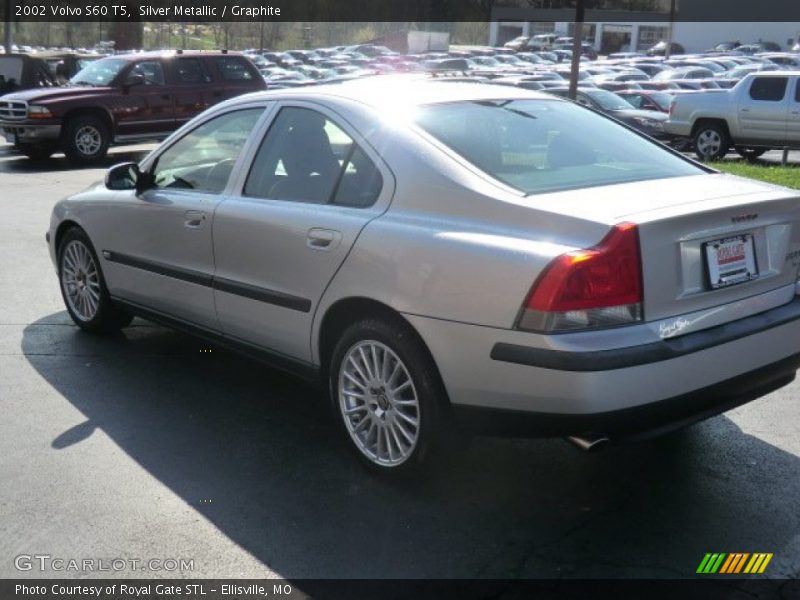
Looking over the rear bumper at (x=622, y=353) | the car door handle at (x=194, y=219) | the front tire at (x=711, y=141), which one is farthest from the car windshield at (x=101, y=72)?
the rear bumper at (x=622, y=353)

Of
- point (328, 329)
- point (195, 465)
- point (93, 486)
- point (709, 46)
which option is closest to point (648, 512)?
point (328, 329)

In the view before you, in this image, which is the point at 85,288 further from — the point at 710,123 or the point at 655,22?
the point at 655,22

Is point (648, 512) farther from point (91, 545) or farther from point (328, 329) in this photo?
point (91, 545)

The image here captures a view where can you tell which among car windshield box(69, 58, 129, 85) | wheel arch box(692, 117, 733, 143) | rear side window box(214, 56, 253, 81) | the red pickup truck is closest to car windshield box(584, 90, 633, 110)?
wheel arch box(692, 117, 733, 143)

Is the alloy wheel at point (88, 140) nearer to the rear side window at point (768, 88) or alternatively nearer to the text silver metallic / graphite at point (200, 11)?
the rear side window at point (768, 88)

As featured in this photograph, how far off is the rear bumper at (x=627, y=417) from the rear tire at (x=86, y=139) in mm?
14418

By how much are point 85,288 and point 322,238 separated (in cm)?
263

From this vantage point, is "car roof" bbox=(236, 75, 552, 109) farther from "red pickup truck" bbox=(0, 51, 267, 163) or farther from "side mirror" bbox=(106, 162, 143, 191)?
"red pickup truck" bbox=(0, 51, 267, 163)

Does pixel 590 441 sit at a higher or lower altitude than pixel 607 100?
lower

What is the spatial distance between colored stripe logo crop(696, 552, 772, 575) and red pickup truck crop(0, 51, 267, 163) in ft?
49.4

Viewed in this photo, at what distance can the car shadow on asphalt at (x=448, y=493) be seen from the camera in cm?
347

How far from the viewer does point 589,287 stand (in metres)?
3.34

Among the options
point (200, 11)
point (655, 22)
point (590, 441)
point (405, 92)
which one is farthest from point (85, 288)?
point (655, 22)

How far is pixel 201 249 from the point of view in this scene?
16.3ft
